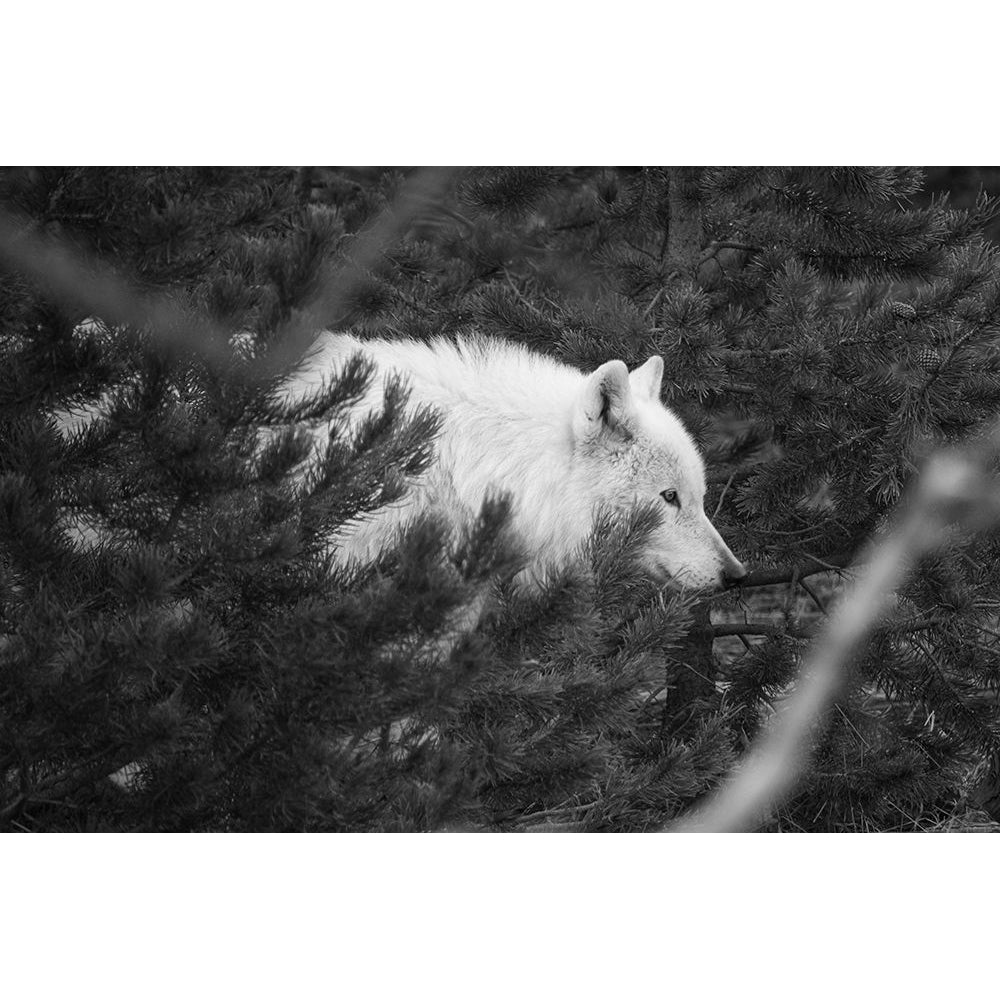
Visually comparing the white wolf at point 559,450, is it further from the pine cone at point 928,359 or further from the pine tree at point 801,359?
the pine cone at point 928,359

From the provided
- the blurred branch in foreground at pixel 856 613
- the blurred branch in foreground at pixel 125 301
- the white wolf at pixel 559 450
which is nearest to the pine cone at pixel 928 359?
the blurred branch in foreground at pixel 856 613

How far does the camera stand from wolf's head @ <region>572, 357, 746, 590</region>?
3.23 meters

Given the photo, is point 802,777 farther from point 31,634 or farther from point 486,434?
point 31,634

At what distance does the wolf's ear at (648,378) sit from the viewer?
338 cm

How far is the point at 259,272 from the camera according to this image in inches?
73.8

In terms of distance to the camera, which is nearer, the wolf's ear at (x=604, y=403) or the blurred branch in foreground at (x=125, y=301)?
the blurred branch in foreground at (x=125, y=301)

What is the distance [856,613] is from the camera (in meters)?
3.82

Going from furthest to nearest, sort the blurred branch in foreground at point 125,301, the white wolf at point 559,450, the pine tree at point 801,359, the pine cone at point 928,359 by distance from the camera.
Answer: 1. the pine tree at point 801,359
2. the pine cone at point 928,359
3. the white wolf at point 559,450
4. the blurred branch in foreground at point 125,301

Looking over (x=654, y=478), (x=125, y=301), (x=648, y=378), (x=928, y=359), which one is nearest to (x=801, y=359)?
(x=928, y=359)

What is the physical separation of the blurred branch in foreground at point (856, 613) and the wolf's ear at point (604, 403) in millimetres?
1068

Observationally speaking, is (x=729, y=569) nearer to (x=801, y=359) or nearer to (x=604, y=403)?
(x=604, y=403)

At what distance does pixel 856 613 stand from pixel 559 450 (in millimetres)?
1313

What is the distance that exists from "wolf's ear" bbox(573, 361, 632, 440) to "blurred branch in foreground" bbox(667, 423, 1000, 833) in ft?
3.50

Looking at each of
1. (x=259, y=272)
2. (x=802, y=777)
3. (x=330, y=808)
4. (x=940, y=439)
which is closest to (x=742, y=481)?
(x=940, y=439)
